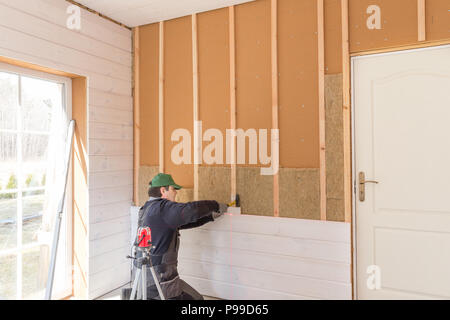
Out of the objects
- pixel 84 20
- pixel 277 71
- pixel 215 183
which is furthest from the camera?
pixel 215 183

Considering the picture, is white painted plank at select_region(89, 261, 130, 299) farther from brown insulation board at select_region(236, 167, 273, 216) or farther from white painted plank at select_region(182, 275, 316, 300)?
brown insulation board at select_region(236, 167, 273, 216)

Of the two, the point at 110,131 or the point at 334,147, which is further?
the point at 110,131

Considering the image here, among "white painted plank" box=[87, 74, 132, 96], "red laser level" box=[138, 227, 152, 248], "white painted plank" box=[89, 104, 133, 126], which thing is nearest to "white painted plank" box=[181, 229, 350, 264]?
"red laser level" box=[138, 227, 152, 248]

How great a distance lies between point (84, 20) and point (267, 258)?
2589 mm

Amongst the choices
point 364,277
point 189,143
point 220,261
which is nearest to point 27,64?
point 189,143

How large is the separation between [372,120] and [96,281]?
274cm

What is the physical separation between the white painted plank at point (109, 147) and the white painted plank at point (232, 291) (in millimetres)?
1361

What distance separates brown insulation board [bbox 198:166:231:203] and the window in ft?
3.87

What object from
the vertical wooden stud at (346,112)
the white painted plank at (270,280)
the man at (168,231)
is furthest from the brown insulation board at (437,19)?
the man at (168,231)

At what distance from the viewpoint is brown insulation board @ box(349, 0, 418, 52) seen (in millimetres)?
2271

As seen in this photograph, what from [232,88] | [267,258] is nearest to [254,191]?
[267,258]

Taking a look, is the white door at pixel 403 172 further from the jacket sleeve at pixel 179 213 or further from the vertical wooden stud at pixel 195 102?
the vertical wooden stud at pixel 195 102

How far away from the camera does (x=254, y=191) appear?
2.75m

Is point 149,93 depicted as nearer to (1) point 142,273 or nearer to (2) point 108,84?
(2) point 108,84
